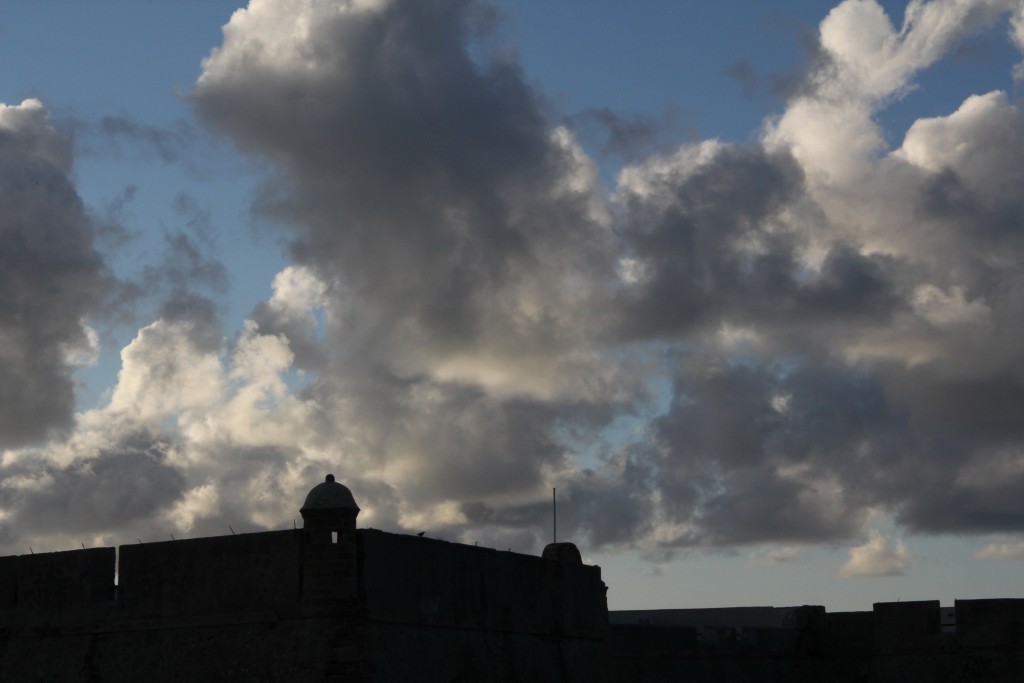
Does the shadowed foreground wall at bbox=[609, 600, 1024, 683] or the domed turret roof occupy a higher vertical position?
the domed turret roof

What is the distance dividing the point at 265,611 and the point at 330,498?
1981 mm

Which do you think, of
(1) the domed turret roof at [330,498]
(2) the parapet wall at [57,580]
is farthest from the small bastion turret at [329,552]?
(2) the parapet wall at [57,580]

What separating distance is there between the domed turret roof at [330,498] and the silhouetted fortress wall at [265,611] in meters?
0.45

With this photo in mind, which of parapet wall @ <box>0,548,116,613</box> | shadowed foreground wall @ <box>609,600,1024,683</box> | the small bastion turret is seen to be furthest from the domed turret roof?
shadowed foreground wall @ <box>609,600,1024,683</box>

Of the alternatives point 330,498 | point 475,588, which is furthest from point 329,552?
point 475,588

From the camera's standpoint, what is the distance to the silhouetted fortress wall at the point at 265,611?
2325 centimetres

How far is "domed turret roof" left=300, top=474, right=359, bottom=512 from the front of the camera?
23.2m

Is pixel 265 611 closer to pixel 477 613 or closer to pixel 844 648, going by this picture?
pixel 477 613

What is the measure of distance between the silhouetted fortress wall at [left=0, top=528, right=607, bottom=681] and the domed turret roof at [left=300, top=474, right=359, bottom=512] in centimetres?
45

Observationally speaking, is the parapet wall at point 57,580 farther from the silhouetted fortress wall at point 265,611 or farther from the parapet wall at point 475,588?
the parapet wall at point 475,588

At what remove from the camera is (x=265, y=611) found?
23.6 meters

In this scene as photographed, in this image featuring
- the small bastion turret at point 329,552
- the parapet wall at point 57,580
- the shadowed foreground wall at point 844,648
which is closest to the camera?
the small bastion turret at point 329,552

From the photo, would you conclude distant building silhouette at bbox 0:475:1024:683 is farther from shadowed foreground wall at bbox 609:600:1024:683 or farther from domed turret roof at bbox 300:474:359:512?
shadowed foreground wall at bbox 609:600:1024:683

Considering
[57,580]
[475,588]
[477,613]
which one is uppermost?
[57,580]
